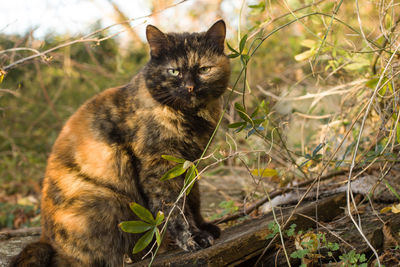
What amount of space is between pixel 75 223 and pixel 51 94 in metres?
5.16

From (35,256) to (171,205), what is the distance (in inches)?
34.0

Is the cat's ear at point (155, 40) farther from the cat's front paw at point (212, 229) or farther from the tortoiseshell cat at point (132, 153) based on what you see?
the cat's front paw at point (212, 229)

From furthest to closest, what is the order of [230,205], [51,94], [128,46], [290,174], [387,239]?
1. [128,46]
2. [51,94]
3. [290,174]
4. [230,205]
5. [387,239]

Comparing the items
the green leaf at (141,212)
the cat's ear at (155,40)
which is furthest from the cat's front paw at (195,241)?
the cat's ear at (155,40)

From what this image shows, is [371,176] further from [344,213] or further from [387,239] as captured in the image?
[387,239]

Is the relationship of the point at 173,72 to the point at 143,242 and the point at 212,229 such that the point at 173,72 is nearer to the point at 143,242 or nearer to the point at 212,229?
the point at 212,229

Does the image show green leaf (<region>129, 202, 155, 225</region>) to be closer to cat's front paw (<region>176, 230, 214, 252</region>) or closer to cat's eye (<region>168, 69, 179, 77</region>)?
cat's front paw (<region>176, 230, 214, 252</region>)

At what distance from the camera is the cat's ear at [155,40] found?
2806mm

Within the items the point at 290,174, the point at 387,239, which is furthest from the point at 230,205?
the point at 387,239

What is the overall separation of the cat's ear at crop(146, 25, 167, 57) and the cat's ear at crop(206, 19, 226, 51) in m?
0.34

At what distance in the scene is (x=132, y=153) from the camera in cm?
264

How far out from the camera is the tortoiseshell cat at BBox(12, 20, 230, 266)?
2.43 m

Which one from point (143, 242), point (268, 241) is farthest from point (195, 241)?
point (143, 242)

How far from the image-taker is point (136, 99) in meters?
2.78
